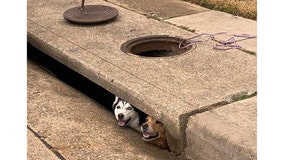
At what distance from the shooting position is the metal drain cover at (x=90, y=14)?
530 centimetres

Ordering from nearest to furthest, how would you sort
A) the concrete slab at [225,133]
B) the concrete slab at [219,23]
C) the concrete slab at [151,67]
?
the concrete slab at [225,133]
the concrete slab at [151,67]
the concrete slab at [219,23]

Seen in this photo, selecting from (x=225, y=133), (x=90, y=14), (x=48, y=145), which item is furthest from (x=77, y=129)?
(x=90, y=14)

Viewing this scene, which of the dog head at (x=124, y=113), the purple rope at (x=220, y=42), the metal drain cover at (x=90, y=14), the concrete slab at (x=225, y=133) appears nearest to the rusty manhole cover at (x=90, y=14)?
the metal drain cover at (x=90, y=14)

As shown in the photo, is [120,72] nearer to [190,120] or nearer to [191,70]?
[191,70]

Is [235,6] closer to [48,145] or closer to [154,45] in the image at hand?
[154,45]

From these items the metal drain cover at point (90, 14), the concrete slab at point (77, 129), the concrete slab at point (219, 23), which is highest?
the concrete slab at point (219, 23)

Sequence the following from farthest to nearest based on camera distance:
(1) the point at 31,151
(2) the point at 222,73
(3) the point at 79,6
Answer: (3) the point at 79,6 < (2) the point at 222,73 < (1) the point at 31,151

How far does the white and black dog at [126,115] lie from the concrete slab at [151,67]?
86 millimetres

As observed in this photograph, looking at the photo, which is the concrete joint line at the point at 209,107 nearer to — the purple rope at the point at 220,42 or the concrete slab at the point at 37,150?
the concrete slab at the point at 37,150

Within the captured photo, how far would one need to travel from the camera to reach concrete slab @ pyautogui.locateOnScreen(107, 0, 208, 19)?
569 centimetres

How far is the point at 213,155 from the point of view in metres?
2.98

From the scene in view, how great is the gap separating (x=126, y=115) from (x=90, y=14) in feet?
7.11
